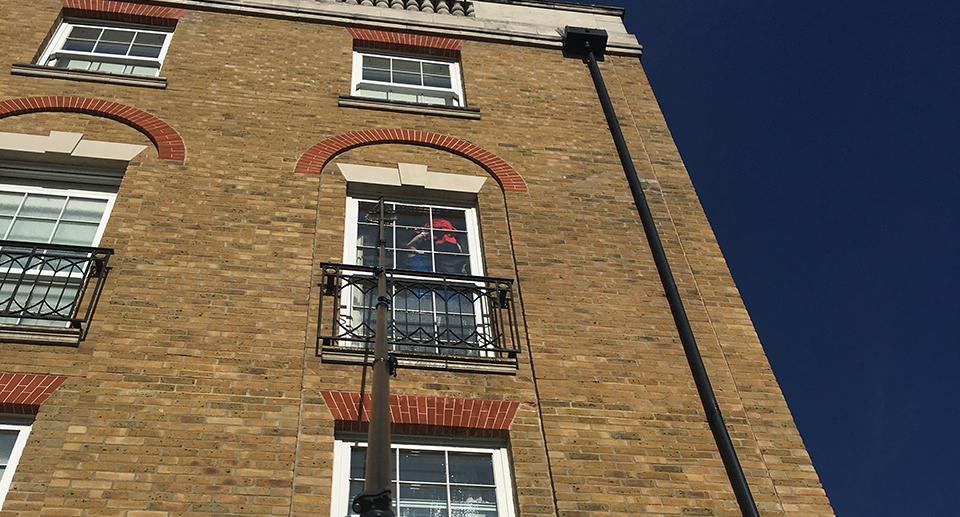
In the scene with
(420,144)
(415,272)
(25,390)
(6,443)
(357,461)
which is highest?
(420,144)

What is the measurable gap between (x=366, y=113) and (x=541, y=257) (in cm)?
346

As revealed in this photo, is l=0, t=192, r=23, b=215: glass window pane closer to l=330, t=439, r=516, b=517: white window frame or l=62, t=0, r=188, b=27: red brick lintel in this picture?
l=62, t=0, r=188, b=27: red brick lintel

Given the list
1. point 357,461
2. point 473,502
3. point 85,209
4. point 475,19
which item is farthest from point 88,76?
point 473,502

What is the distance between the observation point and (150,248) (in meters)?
8.10

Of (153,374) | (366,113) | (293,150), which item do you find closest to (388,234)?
(293,150)

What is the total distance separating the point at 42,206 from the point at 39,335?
2266 millimetres

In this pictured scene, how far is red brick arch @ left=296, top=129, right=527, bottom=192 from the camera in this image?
32.1ft

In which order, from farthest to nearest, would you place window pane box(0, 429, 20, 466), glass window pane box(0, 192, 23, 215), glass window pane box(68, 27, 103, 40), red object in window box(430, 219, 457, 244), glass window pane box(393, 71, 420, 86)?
1. glass window pane box(393, 71, 420, 86)
2. glass window pane box(68, 27, 103, 40)
3. red object in window box(430, 219, 457, 244)
4. glass window pane box(0, 192, 23, 215)
5. window pane box(0, 429, 20, 466)

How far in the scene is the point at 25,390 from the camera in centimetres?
664

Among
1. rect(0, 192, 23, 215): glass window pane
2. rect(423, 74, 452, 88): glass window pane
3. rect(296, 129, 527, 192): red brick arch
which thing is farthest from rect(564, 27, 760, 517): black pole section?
rect(0, 192, 23, 215): glass window pane

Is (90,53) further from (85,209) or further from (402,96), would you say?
(402,96)

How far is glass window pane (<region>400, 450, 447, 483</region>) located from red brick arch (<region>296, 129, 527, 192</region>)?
12.9ft

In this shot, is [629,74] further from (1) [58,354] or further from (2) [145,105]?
(1) [58,354]

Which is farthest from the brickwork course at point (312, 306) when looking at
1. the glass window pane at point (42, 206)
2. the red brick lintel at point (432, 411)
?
the glass window pane at point (42, 206)
